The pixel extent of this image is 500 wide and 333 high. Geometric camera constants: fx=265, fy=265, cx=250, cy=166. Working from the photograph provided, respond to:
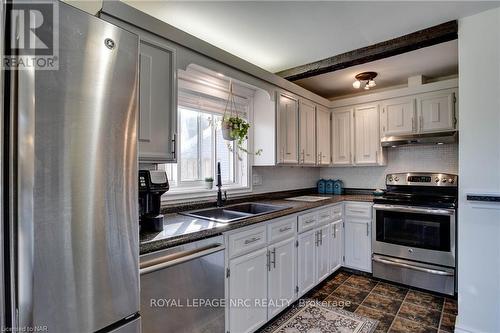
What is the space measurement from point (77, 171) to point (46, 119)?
20 cm

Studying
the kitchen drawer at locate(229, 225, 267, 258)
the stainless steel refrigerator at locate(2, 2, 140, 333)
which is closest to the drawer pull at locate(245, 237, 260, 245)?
the kitchen drawer at locate(229, 225, 267, 258)

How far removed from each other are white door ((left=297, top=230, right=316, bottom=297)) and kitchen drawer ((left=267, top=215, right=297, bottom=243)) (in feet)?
0.57

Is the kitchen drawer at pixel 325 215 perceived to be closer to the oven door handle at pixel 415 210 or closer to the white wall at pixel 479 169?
the oven door handle at pixel 415 210

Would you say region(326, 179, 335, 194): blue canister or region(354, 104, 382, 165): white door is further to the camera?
region(326, 179, 335, 194): blue canister

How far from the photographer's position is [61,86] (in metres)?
0.92

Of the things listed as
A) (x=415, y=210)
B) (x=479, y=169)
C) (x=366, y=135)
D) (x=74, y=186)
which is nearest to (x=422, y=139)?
(x=366, y=135)

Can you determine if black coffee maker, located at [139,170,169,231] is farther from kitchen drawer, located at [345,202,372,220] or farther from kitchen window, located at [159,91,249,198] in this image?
kitchen drawer, located at [345,202,372,220]

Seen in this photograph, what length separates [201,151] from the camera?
2592 mm

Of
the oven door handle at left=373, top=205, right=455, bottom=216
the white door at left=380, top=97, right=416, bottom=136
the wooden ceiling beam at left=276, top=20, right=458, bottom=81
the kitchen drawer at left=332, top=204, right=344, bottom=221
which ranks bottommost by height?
the kitchen drawer at left=332, top=204, right=344, bottom=221

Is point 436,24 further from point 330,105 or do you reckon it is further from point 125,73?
point 125,73

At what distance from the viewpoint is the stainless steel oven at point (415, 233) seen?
2615 millimetres

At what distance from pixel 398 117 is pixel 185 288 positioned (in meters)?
3.14

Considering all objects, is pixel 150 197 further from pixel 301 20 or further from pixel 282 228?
pixel 301 20

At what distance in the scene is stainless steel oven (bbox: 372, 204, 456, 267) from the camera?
2615 millimetres
